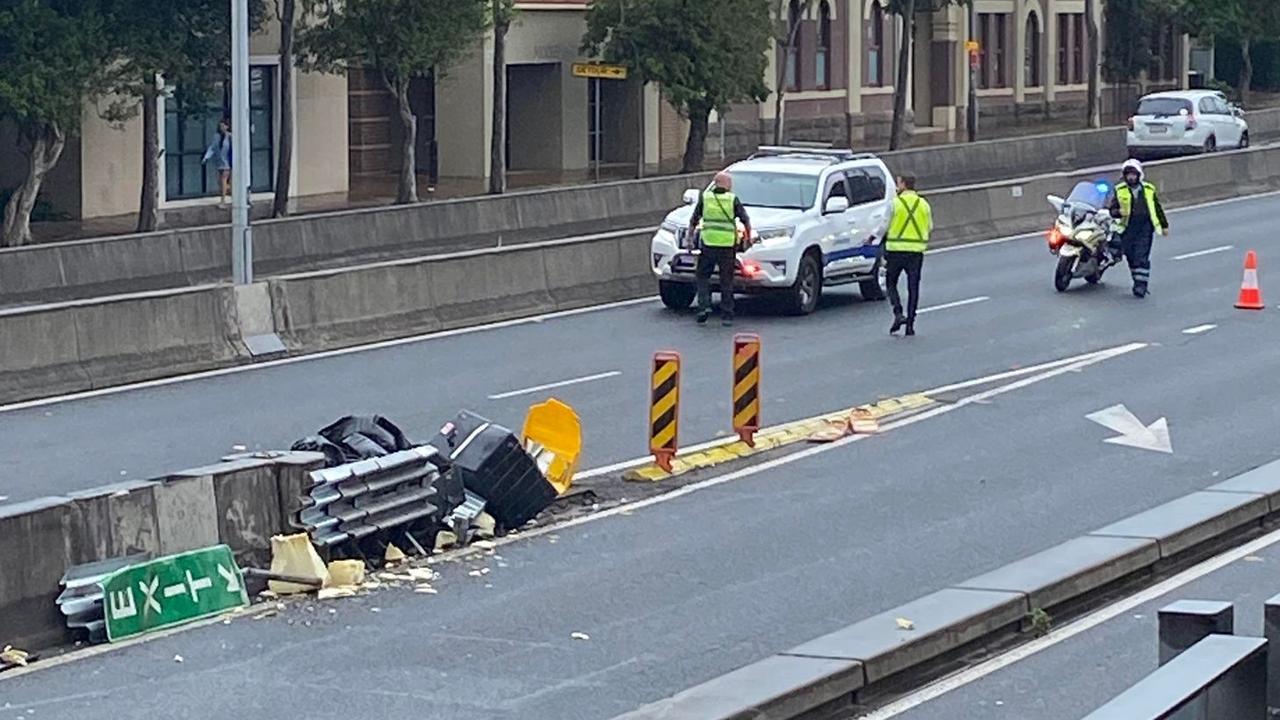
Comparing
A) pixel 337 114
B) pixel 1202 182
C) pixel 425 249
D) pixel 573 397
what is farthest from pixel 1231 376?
pixel 337 114

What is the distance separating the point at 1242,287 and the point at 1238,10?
52.6m

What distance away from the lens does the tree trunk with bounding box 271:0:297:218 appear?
4400 cm

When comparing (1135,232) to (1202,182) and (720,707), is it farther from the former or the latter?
(720,707)

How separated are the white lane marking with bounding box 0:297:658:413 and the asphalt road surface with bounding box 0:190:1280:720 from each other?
10.6 inches

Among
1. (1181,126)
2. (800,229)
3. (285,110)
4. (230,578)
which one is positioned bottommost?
(230,578)

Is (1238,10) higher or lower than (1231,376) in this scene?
higher

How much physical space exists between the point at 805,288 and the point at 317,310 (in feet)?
21.4

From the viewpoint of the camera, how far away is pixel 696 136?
54844 millimetres

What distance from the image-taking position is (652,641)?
11.9 metres

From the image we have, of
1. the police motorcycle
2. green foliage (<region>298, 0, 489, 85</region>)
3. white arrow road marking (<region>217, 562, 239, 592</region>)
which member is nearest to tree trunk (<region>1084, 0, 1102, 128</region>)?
green foliage (<region>298, 0, 489, 85</region>)

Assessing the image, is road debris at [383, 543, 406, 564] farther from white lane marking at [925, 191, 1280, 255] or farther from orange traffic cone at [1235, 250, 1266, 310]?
white lane marking at [925, 191, 1280, 255]

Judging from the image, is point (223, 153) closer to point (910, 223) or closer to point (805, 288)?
point (805, 288)

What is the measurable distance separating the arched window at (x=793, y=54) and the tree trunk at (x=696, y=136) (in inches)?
370

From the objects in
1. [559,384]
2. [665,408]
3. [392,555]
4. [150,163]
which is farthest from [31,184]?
[392,555]
